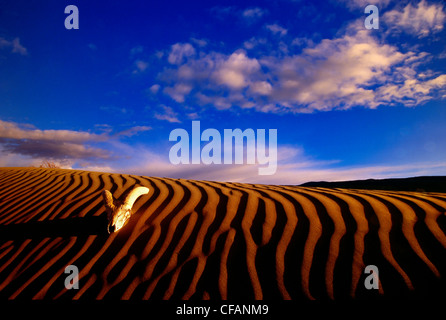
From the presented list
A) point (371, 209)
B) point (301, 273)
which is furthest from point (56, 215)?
point (371, 209)

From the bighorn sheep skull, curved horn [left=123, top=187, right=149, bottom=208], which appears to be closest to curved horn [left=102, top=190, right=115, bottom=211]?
the bighorn sheep skull

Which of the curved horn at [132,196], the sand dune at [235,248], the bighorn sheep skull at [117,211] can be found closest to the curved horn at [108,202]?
the bighorn sheep skull at [117,211]

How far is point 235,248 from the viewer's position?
285cm

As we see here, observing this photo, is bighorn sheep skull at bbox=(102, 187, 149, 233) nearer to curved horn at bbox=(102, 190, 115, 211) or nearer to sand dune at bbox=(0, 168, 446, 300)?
curved horn at bbox=(102, 190, 115, 211)

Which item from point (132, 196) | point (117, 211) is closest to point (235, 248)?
point (117, 211)

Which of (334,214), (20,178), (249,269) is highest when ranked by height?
(20,178)

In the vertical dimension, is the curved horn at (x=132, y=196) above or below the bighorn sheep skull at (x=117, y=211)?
above

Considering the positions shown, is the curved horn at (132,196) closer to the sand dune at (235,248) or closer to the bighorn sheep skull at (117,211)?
the bighorn sheep skull at (117,211)

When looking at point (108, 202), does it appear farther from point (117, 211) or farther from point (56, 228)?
point (56, 228)

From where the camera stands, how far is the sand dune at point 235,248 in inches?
92.2

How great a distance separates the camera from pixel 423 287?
2.10 metres

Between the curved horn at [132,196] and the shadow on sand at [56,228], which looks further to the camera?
the curved horn at [132,196]
